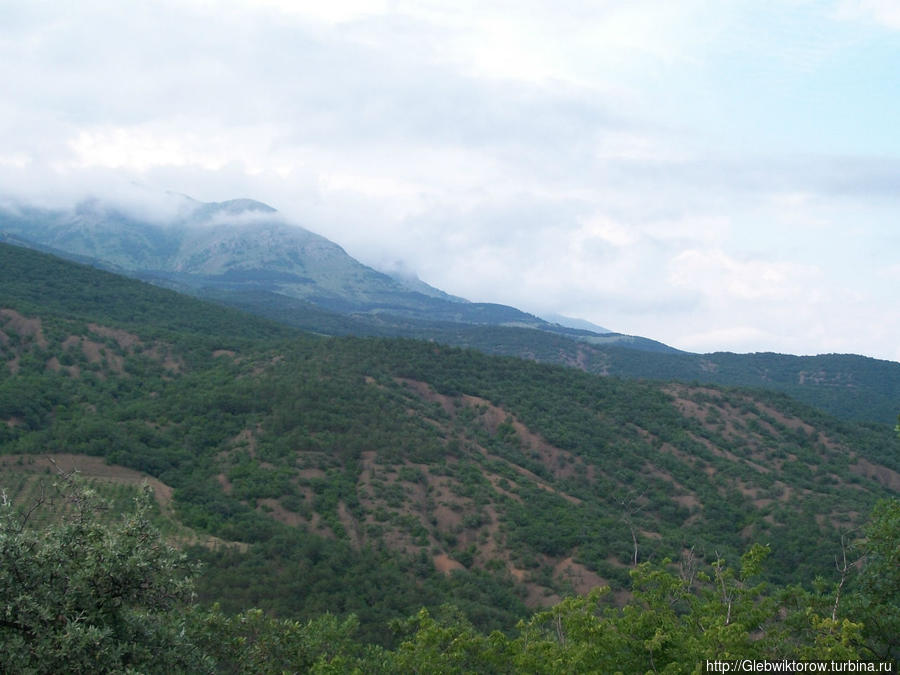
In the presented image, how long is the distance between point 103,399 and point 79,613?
49.1m

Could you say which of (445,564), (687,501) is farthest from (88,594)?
(687,501)

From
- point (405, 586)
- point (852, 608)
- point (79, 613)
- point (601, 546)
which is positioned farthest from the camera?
point (601, 546)

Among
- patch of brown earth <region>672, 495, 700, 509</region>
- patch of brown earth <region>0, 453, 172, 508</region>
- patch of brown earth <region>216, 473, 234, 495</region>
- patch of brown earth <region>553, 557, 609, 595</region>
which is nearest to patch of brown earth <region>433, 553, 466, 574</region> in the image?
patch of brown earth <region>553, 557, 609, 595</region>

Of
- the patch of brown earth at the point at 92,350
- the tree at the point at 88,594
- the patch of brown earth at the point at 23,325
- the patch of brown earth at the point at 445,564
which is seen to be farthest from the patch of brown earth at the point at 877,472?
the patch of brown earth at the point at 23,325

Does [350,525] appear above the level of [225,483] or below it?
below

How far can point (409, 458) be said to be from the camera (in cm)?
5134

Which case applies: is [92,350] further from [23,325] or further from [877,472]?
[877,472]

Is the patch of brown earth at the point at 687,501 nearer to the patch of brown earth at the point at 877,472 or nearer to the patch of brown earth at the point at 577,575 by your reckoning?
the patch of brown earth at the point at 577,575

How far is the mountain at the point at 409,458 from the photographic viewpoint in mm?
36656

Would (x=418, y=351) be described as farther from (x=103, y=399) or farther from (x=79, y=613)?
(x=79, y=613)

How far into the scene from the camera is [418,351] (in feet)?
249

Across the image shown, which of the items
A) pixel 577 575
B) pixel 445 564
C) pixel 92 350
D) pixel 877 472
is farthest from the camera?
pixel 877 472

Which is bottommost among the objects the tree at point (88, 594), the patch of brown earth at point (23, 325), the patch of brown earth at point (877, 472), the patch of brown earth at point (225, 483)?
the patch of brown earth at point (225, 483)

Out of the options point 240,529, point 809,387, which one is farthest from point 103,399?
point 809,387
